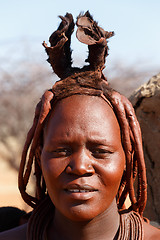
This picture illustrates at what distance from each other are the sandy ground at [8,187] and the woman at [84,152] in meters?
5.60

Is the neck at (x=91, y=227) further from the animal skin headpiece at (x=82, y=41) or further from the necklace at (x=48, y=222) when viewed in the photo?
the animal skin headpiece at (x=82, y=41)

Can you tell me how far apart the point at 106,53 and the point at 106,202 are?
88 centimetres

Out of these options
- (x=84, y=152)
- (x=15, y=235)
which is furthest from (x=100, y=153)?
Result: (x=15, y=235)

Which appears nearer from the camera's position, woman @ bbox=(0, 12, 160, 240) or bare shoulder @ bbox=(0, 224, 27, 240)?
woman @ bbox=(0, 12, 160, 240)

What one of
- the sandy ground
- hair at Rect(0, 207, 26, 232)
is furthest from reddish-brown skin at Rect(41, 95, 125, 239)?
the sandy ground

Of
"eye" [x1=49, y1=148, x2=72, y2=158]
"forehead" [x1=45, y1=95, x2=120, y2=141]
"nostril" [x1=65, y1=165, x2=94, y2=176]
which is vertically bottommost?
"nostril" [x1=65, y1=165, x2=94, y2=176]

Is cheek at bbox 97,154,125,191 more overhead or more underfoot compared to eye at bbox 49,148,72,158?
more underfoot

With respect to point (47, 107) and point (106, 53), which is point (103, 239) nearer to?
point (47, 107)

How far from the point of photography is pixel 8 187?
10.8 metres

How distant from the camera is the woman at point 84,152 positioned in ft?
6.21

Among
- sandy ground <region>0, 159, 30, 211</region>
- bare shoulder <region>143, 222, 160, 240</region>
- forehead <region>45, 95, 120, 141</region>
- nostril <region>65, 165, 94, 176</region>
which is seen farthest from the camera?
sandy ground <region>0, 159, 30, 211</region>

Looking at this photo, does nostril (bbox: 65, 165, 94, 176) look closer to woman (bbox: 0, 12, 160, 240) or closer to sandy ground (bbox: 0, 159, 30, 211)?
woman (bbox: 0, 12, 160, 240)

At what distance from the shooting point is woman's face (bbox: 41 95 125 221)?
187cm

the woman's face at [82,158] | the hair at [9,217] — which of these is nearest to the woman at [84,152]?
the woman's face at [82,158]
